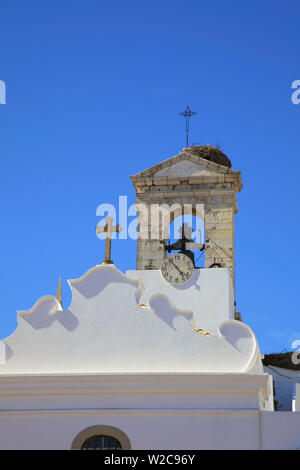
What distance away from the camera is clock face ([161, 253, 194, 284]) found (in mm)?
16922

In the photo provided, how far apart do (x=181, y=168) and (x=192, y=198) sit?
82cm

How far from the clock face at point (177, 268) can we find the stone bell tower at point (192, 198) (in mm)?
1103

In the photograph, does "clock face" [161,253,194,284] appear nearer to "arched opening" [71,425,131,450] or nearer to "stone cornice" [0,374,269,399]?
"stone cornice" [0,374,269,399]

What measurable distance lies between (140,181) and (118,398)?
23.6ft

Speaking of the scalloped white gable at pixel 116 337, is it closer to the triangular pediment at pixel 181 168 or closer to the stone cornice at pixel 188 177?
the stone cornice at pixel 188 177

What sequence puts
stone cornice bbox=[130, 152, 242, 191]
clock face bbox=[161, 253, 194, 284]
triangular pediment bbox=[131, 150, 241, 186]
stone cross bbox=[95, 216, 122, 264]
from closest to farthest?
stone cross bbox=[95, 216, 122, 264]
clock face bbox=[161, 253, 194, 284]
stone cornice bbox=[130, 152, 242, 191]
triangular pediment bbox=[131, 150, 241, 186]

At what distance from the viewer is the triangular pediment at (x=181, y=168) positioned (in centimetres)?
1905

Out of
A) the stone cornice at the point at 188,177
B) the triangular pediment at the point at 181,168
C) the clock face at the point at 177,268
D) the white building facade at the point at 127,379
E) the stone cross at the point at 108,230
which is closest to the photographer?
the white building facade at the point at 127,379

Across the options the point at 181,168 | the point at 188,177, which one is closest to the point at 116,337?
the point at 188,177

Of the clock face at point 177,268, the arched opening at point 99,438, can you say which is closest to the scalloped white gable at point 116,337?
the arched opening at point 99,438

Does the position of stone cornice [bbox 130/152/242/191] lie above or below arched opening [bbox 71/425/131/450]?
above

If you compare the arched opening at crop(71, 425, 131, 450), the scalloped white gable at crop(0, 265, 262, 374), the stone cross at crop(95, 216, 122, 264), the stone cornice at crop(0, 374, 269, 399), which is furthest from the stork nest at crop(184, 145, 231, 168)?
the arched opening at crop(71, 425, 131, 450)

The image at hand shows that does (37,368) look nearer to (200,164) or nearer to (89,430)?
(89,430)
